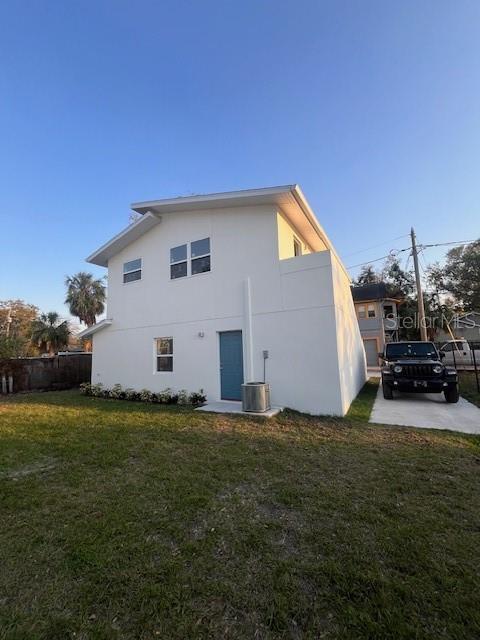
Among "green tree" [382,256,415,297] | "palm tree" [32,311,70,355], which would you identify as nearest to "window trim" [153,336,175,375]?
"palm tree" [32,311,70,355]

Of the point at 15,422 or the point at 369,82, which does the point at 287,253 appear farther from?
the point at 15,422

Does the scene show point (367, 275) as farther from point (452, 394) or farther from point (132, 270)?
point (132, 270)

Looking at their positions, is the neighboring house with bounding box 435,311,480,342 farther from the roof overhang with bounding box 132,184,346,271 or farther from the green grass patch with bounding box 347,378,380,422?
the roof overhang with bounding box 132,184,346,271

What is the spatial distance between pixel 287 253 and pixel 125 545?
7783mm

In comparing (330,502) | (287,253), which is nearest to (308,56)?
(287,253)

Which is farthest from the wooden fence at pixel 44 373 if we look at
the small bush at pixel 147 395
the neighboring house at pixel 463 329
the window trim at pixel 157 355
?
the neighboring house at pixel 463 329

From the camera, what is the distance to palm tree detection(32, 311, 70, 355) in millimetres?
21609

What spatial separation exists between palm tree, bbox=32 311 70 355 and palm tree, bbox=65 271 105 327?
2028 mm

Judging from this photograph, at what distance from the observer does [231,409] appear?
7.59m

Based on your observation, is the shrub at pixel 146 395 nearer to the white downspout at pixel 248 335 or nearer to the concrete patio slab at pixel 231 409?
the concrete patio slab at pixel 231 409

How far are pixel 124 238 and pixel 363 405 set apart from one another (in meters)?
10.0

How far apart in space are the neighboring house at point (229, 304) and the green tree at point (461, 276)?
21484 mm

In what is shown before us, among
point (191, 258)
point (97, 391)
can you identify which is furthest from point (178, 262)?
point (97, 391)

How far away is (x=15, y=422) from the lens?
6.82 metres
